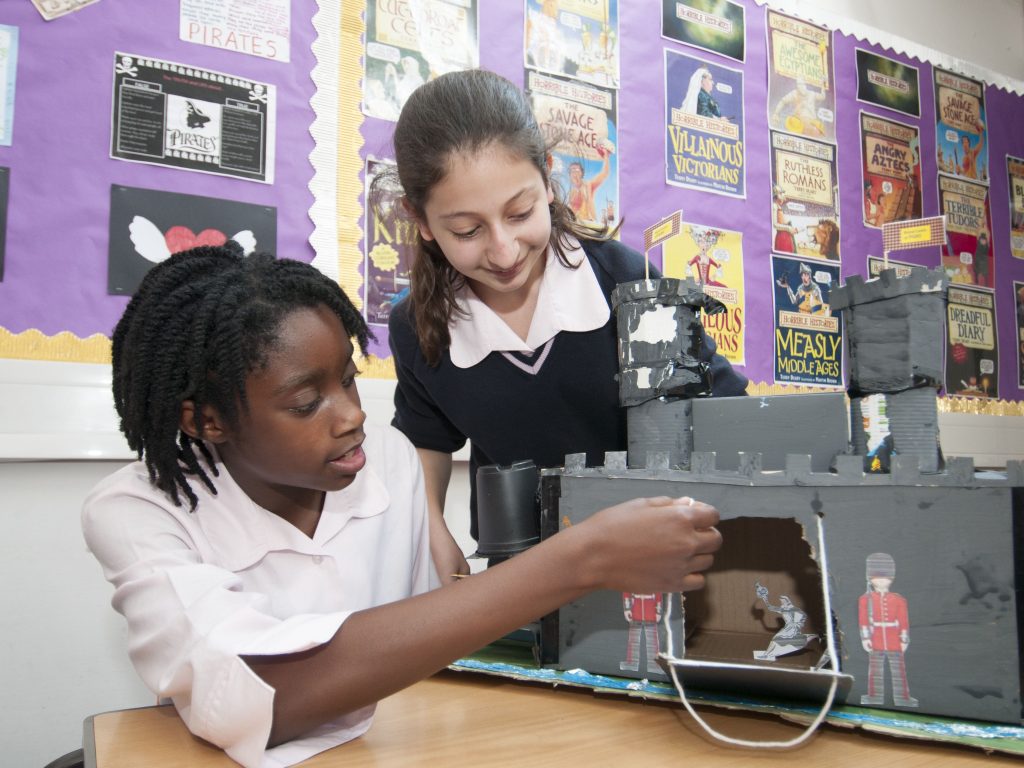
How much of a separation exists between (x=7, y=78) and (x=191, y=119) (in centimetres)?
28

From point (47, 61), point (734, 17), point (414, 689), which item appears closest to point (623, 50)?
point (734, 17)

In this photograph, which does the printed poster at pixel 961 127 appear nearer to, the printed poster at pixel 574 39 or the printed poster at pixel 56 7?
the printed poster at pixel 574 39

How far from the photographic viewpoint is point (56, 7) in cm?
134

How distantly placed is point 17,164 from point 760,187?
169cm

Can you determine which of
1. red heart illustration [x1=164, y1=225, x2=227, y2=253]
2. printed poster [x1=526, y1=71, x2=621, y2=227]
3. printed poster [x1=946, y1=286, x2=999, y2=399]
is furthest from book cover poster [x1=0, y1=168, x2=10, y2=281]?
printed poster [x1=946, y1=286, x2=999, y2=399]

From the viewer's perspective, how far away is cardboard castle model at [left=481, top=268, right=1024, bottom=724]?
600 millimetres

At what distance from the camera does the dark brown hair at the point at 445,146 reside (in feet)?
3.21

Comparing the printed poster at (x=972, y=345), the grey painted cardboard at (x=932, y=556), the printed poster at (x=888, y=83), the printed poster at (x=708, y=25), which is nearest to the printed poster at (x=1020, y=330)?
the printed poster at (x=972, y=345)

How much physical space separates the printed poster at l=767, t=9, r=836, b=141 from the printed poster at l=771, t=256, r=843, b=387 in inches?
15.2

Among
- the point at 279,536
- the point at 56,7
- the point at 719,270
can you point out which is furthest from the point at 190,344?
the point at 719,270

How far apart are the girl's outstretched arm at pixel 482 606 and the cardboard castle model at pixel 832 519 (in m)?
0.07

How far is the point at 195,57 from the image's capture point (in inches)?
57.1

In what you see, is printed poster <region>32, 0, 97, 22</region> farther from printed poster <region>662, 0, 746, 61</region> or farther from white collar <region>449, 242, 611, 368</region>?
printed poster <region>662, 0, 746, 61</region>

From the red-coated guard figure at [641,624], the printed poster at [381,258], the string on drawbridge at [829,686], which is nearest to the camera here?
the string on drawbridge at [829,686]
